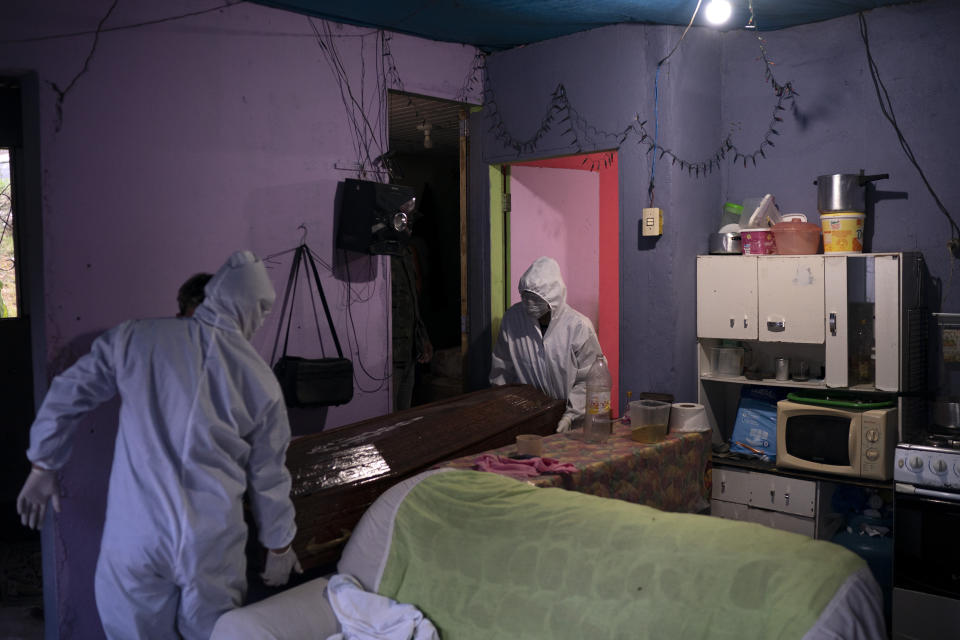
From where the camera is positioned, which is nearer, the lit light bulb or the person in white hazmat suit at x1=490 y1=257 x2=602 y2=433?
the lit light bulb

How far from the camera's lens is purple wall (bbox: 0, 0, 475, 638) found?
3.12 m

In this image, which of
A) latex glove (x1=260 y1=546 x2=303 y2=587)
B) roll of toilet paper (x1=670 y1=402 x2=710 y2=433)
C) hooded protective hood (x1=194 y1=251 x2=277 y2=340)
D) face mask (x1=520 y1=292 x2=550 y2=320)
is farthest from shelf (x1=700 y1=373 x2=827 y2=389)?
hooded protective hood (x1=194 y1=251 x2=277 y2=340)

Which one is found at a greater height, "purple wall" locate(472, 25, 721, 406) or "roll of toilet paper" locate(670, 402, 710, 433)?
"purple wall" locate(472, 25, 721, 406)

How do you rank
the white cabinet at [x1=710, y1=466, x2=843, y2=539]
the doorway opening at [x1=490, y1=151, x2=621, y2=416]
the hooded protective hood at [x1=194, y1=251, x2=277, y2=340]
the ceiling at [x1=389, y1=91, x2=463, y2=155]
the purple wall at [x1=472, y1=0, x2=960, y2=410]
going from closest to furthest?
1. the hooded protective hood at [x1=194, y1=251, x2=277, y2=340]
2. the white cabinet at [x1=710, y1=466, x2=843, y2=539]
3. the purple wall at [x1=472, y1=0, x2=960, y2=410]
4. the doorway opening at [x1=490, y1=151, x2=621, y2=416]
5. the ceiling at [x1=389, y1=91, x2=463, y2=155]

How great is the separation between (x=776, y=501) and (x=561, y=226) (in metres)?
2.43

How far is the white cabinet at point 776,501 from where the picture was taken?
3.83 metres

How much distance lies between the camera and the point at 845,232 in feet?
12.8

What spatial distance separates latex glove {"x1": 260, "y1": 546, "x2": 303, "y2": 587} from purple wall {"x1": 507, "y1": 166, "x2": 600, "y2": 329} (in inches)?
108

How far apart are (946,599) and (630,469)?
4.49 feet

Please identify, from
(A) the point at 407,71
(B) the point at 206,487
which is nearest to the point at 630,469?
(B) the point at 206,487

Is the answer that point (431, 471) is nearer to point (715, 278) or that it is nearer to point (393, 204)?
point (393, 204)

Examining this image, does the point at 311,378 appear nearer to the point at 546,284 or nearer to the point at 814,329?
the point at 546,284

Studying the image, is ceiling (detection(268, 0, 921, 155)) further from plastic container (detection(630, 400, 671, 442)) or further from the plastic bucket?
plastic container (detection(630, 400, 671, 442))

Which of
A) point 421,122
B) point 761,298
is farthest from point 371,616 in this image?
point 421,122
